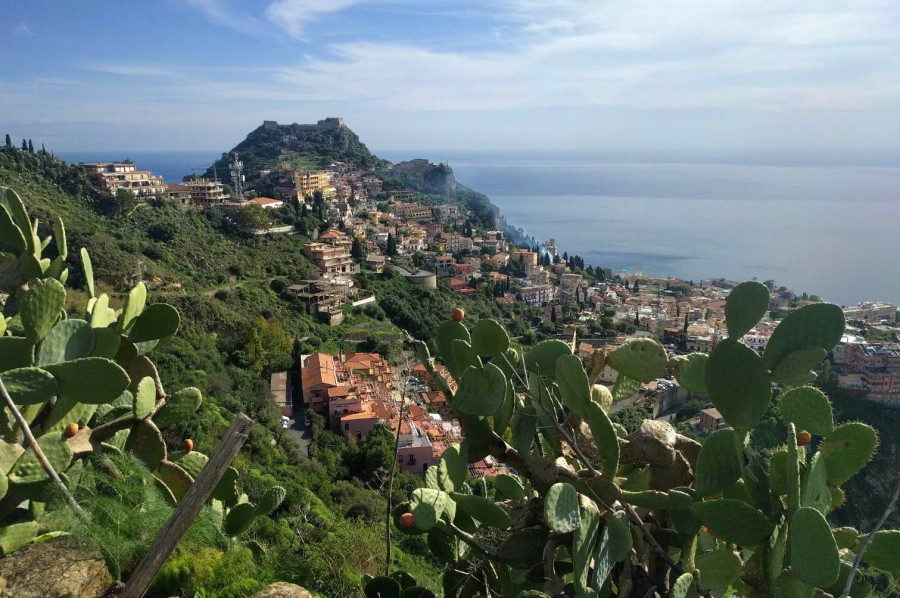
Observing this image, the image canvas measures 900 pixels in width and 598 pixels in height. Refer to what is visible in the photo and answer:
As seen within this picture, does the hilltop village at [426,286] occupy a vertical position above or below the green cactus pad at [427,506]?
below

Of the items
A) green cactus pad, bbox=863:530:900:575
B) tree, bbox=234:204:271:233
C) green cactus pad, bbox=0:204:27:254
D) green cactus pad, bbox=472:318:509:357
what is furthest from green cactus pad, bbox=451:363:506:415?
tree, bbox=234:204:271:233

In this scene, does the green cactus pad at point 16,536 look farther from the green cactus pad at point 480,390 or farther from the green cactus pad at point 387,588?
the green cactus pad at point 480,390

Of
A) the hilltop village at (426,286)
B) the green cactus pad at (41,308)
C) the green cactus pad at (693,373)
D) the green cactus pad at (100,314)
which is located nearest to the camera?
the green cactus pad at (693,373)

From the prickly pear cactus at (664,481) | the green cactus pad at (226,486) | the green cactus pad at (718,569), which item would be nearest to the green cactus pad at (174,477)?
the green cactus pad at (226,486)

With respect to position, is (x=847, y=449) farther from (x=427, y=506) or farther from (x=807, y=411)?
(x=427, y=506)

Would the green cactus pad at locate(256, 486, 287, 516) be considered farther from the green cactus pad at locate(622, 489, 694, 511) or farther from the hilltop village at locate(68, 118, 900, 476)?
the green cactus pad at locate(622, 489, 694, 511)

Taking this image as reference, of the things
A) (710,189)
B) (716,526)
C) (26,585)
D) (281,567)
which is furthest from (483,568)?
(710,189)

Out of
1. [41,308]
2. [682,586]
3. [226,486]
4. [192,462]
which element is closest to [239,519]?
[226,486]
